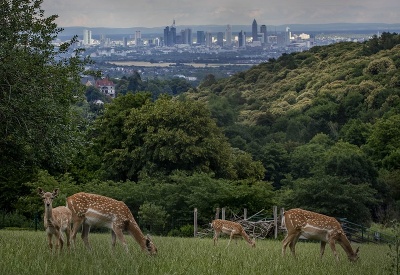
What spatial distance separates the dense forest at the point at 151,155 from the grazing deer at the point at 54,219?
501 cm

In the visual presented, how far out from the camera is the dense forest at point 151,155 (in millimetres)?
26016

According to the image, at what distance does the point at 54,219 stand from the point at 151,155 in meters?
40.6

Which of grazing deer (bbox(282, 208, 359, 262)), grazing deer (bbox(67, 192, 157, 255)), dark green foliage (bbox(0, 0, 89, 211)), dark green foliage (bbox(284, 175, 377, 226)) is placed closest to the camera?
grazing deer (bbox(67, 192, 157, 255))

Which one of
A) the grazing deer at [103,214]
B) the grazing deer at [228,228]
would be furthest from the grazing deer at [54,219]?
the grazing deer at [228,228]

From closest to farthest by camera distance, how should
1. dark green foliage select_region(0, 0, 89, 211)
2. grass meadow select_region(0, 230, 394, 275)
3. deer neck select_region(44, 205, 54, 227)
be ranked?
1. grass meadow select_region(0, 230, 394, 275)
2. deer neck select_region(44, 205, 54, 227)
3. dark green foliage select_region(0, 0, 89, 211)

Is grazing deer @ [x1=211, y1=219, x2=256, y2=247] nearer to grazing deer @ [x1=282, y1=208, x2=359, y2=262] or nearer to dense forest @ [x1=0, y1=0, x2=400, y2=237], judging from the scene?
dense forest @ [x1=0, y1=0, x2=400, y2=237]

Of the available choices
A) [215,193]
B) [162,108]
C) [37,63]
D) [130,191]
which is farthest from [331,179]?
[37,63]

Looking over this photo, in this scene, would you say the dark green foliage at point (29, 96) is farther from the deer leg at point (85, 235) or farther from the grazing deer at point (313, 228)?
the grazing deer at point (313, 228)

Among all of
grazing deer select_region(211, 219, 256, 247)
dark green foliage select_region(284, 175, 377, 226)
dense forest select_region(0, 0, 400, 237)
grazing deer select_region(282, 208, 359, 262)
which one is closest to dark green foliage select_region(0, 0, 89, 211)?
dense forest select_region(0, 0, 400, 237)

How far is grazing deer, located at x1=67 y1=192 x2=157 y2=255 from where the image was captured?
61.1 feet

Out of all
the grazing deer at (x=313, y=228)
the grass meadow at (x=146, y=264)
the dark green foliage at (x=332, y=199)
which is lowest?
the dark green foliage at (x=332, y=199)

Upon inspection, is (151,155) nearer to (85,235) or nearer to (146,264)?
(85,235)

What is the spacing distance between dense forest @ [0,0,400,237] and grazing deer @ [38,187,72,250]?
5007mm

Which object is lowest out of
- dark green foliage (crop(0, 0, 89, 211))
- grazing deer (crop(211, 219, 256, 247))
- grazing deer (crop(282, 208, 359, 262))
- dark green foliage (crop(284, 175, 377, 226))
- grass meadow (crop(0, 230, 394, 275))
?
dark green foliage (crop(284, 175, 377, 226))
